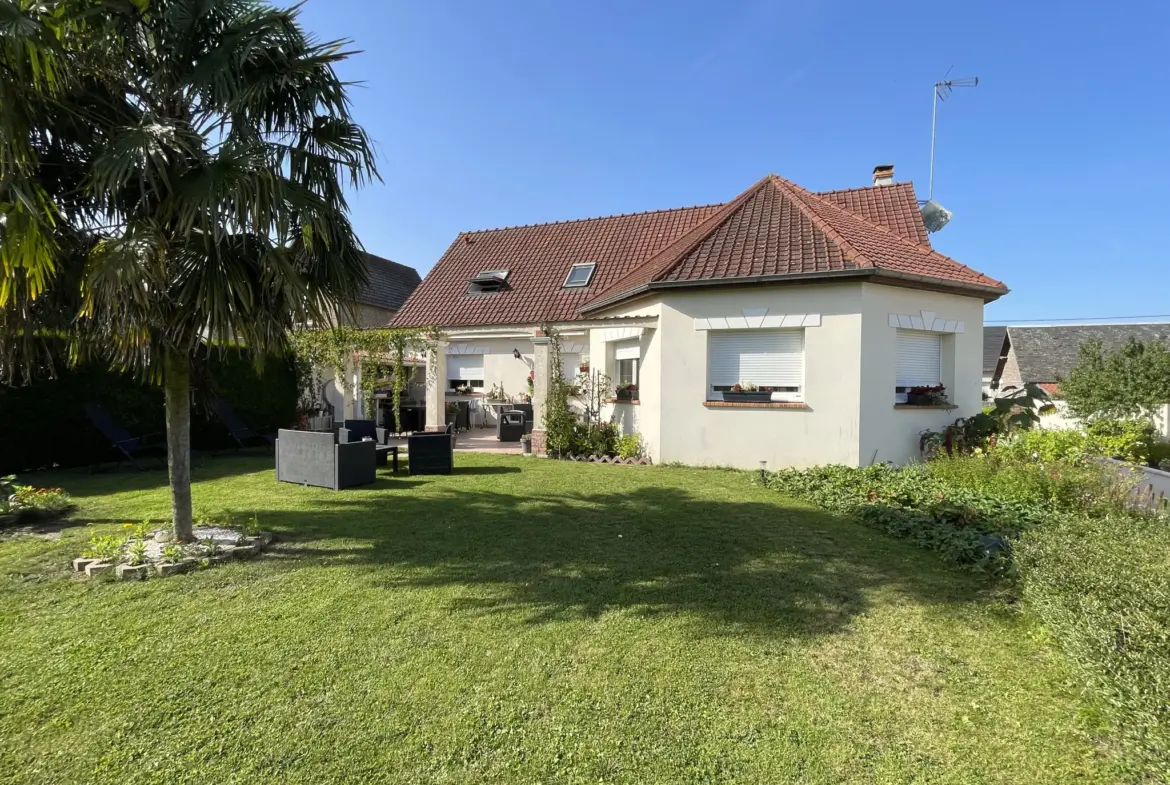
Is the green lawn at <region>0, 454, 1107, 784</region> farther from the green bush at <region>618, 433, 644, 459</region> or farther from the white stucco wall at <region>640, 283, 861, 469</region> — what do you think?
the green bush at <region>618, 433, 644, 459</region>

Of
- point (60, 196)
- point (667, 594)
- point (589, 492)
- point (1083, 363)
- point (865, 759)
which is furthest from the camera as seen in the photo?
point (1083, 363)

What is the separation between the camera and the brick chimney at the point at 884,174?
1468 centimetres

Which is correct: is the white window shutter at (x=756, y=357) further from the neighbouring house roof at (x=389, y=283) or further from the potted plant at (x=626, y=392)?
the neighbouring house roof at (x=389, y=283)

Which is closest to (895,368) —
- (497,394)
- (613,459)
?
(613,459)

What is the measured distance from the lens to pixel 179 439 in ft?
17.5

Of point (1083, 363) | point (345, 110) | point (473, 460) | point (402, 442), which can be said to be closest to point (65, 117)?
Answer: point (345, 110)

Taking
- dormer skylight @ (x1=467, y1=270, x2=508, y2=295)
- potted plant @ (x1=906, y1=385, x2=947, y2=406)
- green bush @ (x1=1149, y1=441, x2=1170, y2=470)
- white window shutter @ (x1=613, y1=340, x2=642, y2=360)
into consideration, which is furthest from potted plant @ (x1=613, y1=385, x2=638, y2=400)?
green bush @ (x1=1149, y1=441, x2=1170, y2=470)

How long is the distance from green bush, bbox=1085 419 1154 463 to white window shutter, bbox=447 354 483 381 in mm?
15117

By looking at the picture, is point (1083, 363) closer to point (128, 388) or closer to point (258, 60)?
point (258, 60)

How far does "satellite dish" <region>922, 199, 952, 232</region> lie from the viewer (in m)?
15.0

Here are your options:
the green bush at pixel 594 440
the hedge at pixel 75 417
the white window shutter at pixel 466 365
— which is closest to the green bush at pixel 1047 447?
the green bush at pixel 594 440

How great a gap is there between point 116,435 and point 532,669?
1020cm

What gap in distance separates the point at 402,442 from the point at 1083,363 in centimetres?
2518

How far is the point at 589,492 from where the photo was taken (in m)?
8.36
